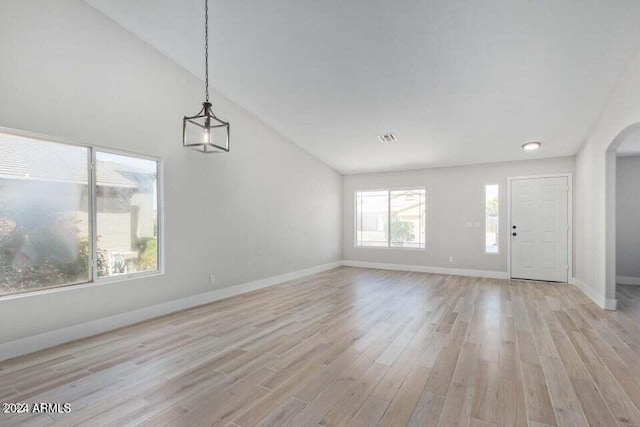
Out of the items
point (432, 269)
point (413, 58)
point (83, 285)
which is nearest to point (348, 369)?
point (83, 285)

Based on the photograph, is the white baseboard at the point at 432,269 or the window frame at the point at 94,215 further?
the white baseboard at the point at 432,269

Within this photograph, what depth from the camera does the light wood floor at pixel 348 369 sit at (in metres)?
2.02

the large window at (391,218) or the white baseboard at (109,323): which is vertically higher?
the large window at (391,218)

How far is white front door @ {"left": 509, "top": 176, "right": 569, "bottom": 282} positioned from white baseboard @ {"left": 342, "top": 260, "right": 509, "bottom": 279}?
351mm

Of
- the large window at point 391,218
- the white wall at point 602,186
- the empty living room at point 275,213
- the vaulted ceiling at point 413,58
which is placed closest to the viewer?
the empty living room at point 275,213

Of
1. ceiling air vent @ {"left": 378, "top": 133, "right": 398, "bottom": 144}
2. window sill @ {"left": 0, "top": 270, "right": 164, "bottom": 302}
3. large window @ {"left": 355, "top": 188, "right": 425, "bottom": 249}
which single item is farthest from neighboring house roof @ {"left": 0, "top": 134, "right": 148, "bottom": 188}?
large window @ {"left": 355, "top": 188, "right": 425, "bottom": 249}

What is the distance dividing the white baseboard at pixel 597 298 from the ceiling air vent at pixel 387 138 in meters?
3.98

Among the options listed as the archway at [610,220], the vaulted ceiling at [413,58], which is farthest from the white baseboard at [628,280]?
the vaulted ceiling at [413,58]

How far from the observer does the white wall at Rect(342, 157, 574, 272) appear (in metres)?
6.65

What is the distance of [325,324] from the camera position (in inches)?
148

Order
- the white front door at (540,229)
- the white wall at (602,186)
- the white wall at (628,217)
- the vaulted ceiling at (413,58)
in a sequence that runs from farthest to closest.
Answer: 1. the white wall at (628,217)
2. the white front door at (540,229)
3. the white wall at (602,186)
4. the vaulted ceiling at (413,58)

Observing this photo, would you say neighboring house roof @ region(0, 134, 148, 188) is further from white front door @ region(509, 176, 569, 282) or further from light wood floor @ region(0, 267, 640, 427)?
white front door @ region(509, 176, 569, 282)

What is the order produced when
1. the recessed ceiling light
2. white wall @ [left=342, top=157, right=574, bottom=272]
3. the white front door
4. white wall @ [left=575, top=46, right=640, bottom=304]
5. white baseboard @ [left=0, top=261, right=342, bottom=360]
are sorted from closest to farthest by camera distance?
white baseboard @ [left=0, top=261, right=342, bottom=360] < white wall @ [left=575, top=46, right=640, bottom=304] < the recessed ceiling light < the white front door < white wall @ [left=342, top=157, right=574, bottom=272]

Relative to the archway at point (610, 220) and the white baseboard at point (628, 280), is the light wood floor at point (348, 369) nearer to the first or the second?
the archway at point (610, 220)
